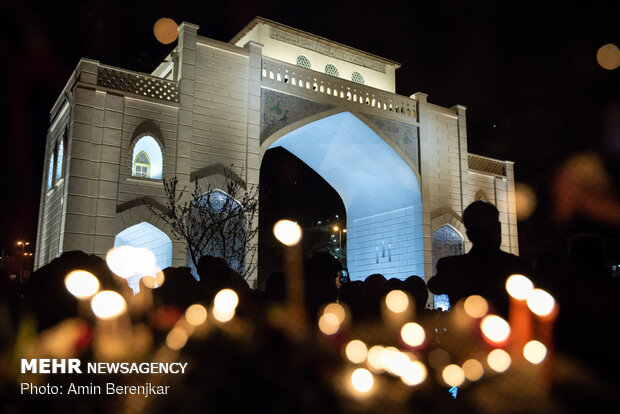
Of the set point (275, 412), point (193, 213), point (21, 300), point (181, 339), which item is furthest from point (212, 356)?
point (193, 213)

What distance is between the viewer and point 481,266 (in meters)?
2.43

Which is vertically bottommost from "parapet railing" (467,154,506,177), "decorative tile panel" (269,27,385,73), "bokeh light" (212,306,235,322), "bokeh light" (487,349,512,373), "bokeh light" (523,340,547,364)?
"bokeh light" (487,349,512,373)

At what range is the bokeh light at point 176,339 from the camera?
225 cm

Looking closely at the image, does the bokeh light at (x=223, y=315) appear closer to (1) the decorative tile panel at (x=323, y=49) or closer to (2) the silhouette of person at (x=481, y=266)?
(2) the silhouette of person at (x=481, y=266)

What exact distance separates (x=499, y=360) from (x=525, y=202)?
18.9 meters

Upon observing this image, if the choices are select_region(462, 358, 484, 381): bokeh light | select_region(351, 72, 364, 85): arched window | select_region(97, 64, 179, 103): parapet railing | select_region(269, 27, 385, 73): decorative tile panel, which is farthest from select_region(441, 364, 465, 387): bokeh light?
select_region(351, 72, 364, 85): arched window

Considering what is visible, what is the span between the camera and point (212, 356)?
223 centimetres

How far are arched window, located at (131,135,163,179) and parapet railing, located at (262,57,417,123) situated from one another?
3.26 meters

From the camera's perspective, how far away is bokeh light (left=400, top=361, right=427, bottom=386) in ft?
8.48

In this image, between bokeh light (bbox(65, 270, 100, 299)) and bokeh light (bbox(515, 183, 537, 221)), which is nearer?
bokeh light (bbox(65, 270, 100, 299))

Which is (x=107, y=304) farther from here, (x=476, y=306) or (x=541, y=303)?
→ (x=541, y=303)

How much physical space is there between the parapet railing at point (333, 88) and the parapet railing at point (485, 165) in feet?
8.90

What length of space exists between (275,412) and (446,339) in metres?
1.12

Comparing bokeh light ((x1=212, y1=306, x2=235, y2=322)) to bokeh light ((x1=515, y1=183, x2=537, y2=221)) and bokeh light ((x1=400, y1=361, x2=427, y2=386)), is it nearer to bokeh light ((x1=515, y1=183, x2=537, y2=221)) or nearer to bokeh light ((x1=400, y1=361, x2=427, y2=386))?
bokeh light ((x1=400, y1=361, x2=427, y2=386))
